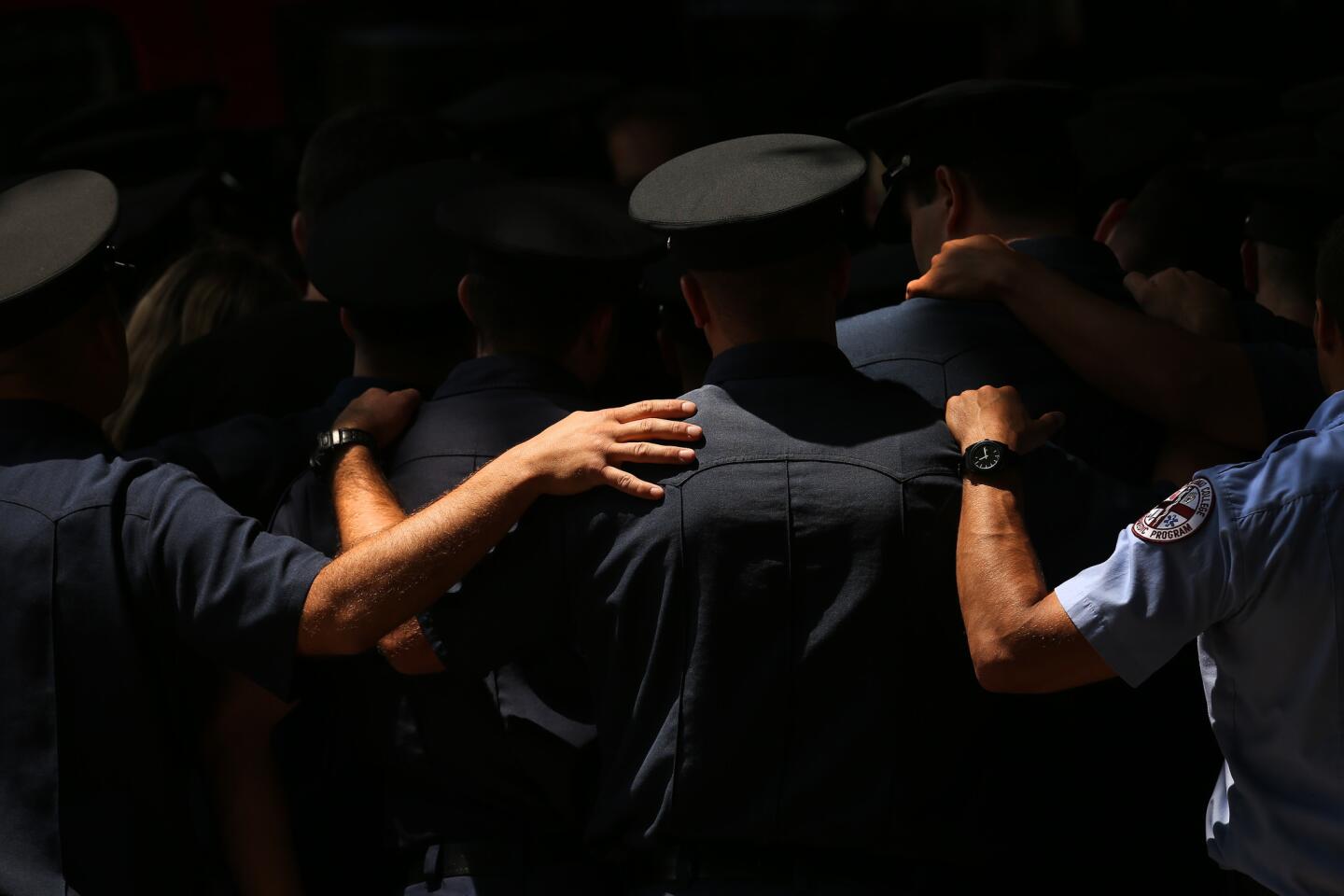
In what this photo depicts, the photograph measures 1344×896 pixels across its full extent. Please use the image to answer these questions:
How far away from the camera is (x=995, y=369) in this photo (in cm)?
236

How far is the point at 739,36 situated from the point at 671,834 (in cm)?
574

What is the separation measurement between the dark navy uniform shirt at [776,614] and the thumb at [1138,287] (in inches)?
31.8

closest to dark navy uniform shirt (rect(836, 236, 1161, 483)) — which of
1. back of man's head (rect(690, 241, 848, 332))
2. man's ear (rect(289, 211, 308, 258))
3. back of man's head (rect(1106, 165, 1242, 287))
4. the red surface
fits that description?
back of man's head (rect(690, 241, 848, 332))

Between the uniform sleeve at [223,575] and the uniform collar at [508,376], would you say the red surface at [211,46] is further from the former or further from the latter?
the uniform sleeve at [223,575]

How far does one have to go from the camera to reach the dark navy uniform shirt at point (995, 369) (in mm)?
2354

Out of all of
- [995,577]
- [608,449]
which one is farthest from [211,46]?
[995,577]

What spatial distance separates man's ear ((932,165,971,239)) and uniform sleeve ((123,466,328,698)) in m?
1.21

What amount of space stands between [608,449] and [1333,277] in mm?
951

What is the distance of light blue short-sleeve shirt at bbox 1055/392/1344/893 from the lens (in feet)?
5.89

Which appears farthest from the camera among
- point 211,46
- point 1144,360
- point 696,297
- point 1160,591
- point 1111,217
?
point 211,46

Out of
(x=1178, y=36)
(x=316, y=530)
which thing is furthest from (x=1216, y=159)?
(x=1178, y=36)

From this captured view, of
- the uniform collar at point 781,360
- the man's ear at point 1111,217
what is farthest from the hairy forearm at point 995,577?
the man's ear at point 1111,217

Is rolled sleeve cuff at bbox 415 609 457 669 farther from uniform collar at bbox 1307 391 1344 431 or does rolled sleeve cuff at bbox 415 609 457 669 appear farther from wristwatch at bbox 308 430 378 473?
uniform collar at bbox 1307 391 1344 431

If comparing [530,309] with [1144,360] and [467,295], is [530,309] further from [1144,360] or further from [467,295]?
[1144,360]
